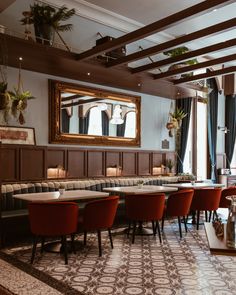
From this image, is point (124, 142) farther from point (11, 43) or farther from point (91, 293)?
point (91, 293)

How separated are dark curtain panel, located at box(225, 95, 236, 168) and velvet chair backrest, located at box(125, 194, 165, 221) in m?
7.11

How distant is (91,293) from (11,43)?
3879 millimetres

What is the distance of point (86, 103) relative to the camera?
748cm

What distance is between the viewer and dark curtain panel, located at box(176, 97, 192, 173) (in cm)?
983

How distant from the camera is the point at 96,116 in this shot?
768 cm

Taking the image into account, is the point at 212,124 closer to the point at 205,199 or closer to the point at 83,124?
the point at 205,199

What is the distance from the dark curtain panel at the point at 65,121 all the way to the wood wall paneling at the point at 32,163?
2.68ft

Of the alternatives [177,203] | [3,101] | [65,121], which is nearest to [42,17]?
[3,101]

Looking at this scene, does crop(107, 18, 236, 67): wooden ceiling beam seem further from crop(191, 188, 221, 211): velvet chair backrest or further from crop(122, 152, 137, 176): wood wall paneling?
crop(191, 188, 221, 211): velvet chair backrest

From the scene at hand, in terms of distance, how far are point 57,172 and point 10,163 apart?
1.16 m

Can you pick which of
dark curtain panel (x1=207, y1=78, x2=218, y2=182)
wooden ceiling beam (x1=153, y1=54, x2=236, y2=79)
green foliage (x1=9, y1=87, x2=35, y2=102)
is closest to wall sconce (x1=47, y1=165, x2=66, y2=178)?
green foliage (x1=9, y1=87, x2=35, y2=102)

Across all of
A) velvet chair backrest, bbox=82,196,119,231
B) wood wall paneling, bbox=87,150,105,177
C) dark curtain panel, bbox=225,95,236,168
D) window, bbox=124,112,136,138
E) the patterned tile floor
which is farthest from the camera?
dark curtain panel, bbox=225,95,236,168

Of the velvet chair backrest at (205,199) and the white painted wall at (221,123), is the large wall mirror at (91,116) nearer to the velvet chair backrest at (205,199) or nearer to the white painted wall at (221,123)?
the velvet chair backrest at (205,199)

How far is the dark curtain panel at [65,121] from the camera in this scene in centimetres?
707
